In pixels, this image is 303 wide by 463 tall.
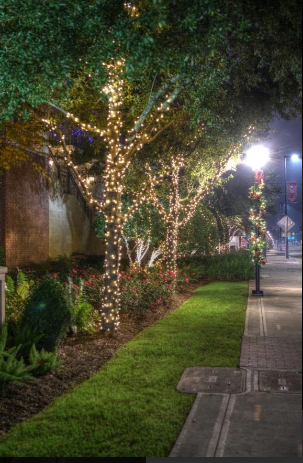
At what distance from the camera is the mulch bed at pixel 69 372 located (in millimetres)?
5904

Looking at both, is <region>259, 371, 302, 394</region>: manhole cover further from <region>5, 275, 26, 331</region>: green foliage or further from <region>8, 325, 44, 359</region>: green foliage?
<region>5, 275, 26, 331</region>: green foliage

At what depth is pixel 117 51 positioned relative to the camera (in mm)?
6973

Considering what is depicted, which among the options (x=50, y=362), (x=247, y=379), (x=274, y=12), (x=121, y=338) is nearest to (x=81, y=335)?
(x=121, y=338)

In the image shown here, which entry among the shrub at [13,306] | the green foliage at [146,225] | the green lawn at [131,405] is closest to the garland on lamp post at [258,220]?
the green foliage at [146,225]

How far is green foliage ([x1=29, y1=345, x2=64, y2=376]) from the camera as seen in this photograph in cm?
705

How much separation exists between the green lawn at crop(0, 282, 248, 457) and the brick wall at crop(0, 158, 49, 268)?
820 cm

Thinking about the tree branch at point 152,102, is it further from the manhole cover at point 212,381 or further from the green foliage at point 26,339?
the manhole cover at point 212,381

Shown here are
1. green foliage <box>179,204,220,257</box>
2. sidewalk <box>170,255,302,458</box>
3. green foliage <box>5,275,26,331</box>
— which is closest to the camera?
sidewalk <box>170,255,302,458</box>

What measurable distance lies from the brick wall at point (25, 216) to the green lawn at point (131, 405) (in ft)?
26.9

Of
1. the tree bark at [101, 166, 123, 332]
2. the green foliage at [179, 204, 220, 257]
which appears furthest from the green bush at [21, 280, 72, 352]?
the green foliage at [179, 204, 220, 257]

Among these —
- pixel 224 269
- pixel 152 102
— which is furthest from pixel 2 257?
pixel 224 269

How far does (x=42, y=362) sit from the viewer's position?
7070mm

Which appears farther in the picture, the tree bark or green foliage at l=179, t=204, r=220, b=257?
green foliage at l=179, t=204, r=220, b=257

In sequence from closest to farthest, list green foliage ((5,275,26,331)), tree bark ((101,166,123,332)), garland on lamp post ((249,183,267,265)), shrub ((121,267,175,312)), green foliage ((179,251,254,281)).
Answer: green foliage ((5,275,26,331)) → tree bark ((101,166,123,332)) → shrub ((121,267,175,312)) → garland on lamp post ((249,183,267,265)) → green foliage ((179,251,254,281))
